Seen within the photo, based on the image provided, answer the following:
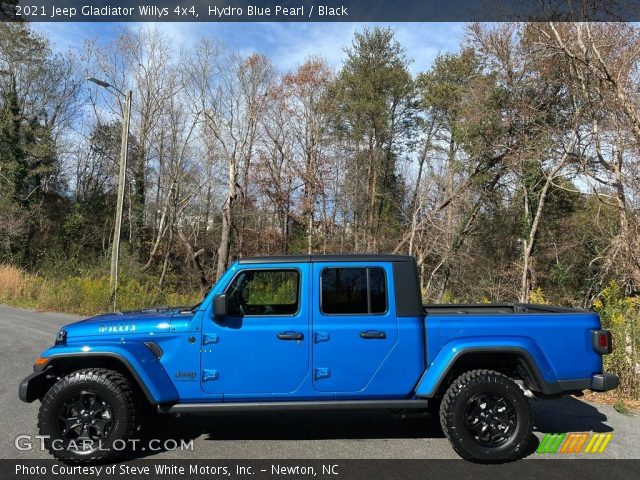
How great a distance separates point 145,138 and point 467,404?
34.9m

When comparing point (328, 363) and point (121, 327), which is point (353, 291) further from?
point (121, 327)

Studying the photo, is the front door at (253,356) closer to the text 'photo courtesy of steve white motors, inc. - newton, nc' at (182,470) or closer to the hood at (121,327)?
the hood at (121,327)

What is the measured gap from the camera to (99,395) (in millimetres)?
4336

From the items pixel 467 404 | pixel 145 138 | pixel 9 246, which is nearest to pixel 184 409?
pixel 467 404

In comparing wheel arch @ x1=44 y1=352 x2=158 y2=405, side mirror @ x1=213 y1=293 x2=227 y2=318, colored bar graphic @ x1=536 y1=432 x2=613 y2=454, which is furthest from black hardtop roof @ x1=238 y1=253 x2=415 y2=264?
colored bar graphic @ x1=536 y1=432 x2=613 y2=454

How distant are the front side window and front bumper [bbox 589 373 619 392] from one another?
2781mm

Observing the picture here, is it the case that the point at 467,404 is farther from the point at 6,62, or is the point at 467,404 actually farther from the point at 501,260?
the point at 6,62

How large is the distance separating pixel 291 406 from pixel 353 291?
46.2 inches

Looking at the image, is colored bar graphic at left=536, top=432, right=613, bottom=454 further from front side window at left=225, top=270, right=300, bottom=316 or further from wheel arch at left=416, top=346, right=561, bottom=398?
front side window at left=225, top=270, right=300, bottom=316

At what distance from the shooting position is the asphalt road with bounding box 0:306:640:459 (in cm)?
460

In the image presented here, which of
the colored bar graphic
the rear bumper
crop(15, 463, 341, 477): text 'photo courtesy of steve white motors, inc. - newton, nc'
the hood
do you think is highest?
the hood

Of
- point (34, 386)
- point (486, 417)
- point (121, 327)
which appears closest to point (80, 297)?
point (34, 386)

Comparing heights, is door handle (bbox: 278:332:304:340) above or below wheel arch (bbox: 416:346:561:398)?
above

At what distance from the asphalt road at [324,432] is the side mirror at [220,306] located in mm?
1287
